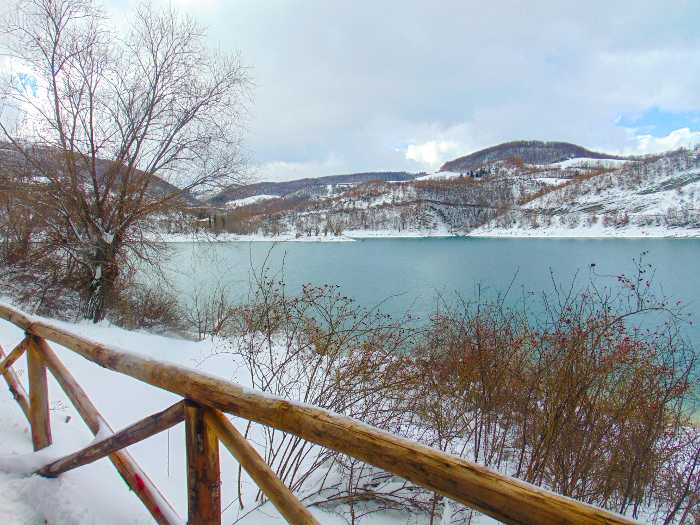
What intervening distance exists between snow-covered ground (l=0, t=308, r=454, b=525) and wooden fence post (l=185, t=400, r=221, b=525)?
372 millimetres

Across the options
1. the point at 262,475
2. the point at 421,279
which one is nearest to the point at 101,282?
the point at 262,475

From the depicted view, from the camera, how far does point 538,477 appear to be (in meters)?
4.23

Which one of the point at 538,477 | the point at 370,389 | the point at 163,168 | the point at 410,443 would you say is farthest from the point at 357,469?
the point at 163,168

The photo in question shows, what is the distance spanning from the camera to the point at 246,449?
1.74m

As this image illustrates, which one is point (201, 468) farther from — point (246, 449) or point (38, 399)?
point (38, 399)

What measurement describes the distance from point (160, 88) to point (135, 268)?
200 inches

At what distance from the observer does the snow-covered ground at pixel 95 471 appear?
8.01 feet

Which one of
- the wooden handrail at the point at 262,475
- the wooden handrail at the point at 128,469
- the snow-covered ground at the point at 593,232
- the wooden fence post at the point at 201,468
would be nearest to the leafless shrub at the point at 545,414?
the wooden handrail at the point at 128,469

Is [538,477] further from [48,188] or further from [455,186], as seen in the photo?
[455,186]

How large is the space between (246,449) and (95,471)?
6.01ft

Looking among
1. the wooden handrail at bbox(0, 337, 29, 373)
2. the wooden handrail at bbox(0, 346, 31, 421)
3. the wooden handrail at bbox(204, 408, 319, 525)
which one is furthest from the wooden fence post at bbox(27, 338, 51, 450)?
the wooden handrail at bbox(204, 408, 319, 525)

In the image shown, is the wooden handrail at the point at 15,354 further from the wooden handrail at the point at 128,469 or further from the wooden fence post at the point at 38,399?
the wooden handrail at the point at 128,469

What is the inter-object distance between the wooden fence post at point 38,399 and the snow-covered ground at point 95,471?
0.12 m

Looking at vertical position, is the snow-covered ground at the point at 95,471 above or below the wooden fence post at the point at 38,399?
below
